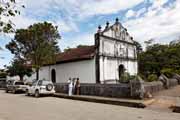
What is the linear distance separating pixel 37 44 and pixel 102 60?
29.2ft

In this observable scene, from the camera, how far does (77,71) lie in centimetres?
3162

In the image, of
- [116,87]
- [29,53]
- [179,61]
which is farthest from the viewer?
[179,61]

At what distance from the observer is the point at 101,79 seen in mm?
29750

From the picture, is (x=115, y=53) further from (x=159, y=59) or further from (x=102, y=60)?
(x=159, y=59)

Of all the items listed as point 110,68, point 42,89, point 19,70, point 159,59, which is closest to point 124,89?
point 42,89

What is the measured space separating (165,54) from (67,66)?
22.8m

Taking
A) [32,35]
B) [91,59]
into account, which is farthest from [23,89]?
[91,59]

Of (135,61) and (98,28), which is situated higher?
(98,28)

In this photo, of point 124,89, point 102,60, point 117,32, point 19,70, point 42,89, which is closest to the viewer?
point 124,89

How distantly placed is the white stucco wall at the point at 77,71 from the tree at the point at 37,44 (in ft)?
7.79

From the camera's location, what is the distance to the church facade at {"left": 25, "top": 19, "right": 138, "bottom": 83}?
98.1ft

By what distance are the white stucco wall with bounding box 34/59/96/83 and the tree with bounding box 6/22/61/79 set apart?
2374mm

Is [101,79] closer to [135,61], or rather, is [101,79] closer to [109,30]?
[109,30]

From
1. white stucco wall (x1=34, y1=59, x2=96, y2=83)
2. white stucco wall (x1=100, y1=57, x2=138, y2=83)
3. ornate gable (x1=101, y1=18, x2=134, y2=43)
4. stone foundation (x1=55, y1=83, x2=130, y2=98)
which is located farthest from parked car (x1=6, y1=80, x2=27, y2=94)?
ornate gable (x1=101, y1=18, x2=134, y2=43)
